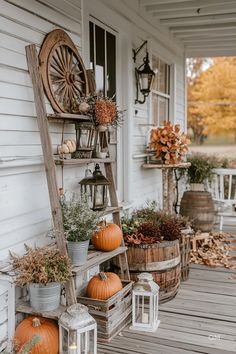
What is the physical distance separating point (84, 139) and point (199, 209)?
2562 millimetres

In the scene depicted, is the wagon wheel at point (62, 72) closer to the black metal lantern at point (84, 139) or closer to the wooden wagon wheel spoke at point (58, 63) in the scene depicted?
the wooden wagon wheel spoke at point (58, 63)

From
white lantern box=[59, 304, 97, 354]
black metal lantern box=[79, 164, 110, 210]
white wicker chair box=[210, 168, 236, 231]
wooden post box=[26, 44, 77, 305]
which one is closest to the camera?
white lantern box=[59, 304, 97, 354]

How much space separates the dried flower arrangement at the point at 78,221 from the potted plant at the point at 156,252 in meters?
0.65

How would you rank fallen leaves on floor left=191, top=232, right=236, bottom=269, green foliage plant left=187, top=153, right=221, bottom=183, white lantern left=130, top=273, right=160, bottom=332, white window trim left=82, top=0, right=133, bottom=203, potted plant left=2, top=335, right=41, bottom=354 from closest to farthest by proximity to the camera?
1. potted plant left=2, top=335, right=41, bottom=354
2. white lantern left=130, top=273, right=160, bottom=332
3. white window trim left=82, top=0, right=133, bottom=203
4. fallen leaves on floor left=191, top=232, right=236, bottom=269
5. green foliage plant left=187, top=153, right=221, bottom=183

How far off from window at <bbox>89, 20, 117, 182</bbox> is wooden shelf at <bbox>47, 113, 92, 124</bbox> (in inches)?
23.3

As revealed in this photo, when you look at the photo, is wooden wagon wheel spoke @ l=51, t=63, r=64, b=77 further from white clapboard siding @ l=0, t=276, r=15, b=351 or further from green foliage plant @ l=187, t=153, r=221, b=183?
green foliage plant @ l=187, t=153, r=221, b=183

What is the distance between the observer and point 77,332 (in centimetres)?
226

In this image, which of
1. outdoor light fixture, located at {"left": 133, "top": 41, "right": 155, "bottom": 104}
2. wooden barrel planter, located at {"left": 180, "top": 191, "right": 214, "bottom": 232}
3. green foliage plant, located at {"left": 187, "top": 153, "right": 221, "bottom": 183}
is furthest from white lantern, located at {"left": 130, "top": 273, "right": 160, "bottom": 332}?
green foliage plant, located at {"left": 187, "top": 153, "right": 221, "bottom": 183}

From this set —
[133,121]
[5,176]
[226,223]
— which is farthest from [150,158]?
[5,176]

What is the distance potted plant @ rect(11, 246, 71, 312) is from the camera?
2.33m

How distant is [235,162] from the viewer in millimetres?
7941

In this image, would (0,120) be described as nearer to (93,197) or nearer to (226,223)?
(93,197)

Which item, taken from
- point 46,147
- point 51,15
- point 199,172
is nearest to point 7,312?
point 46,147

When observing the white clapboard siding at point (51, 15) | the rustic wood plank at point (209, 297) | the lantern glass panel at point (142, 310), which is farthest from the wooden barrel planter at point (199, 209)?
the white clapboard siding at point (51, 15)
